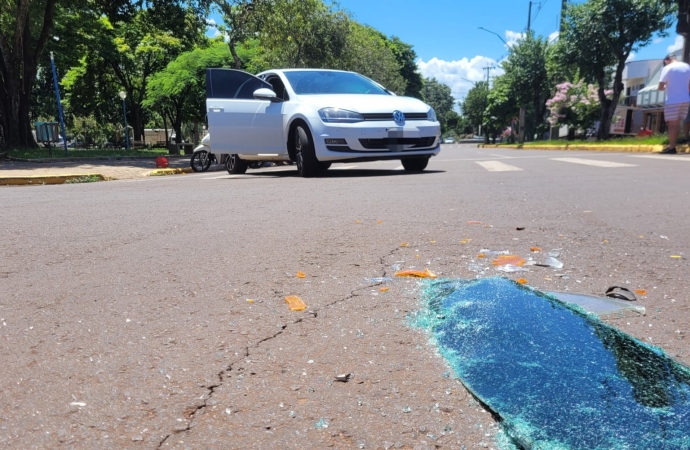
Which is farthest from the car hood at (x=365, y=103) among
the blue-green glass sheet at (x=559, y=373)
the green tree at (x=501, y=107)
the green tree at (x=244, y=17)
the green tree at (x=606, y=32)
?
the green tree at (x=501, y=107)

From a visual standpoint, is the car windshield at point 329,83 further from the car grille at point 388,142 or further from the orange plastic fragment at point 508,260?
the orange plastic fragment at point 508,260

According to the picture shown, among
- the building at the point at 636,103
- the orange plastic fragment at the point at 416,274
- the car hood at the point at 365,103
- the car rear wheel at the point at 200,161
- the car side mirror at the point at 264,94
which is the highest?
the building at the point at 636,103

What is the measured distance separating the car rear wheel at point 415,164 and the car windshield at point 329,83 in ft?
3.68

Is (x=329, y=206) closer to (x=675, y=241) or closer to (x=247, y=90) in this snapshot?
(x=675, y=241)

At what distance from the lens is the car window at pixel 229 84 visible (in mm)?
8680

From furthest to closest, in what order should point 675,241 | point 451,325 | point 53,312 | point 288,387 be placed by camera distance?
point 675,241
point 53,312
point 451,325
point 288,387

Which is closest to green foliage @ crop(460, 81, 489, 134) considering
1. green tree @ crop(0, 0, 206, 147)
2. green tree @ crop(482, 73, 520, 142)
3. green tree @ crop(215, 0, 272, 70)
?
green tree @ crop(482, 73, 520, 142)

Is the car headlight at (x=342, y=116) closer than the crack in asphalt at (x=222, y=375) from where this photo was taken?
No

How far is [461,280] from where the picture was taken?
273 centimetres

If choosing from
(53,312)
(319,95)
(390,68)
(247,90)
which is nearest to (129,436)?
(53,312)

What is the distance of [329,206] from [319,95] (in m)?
3.38

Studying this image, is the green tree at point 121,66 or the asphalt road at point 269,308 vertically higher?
the green tree at point 121,66

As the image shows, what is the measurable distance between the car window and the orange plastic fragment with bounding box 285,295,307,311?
668cm

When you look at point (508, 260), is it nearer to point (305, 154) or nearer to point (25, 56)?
point (305, 154)
